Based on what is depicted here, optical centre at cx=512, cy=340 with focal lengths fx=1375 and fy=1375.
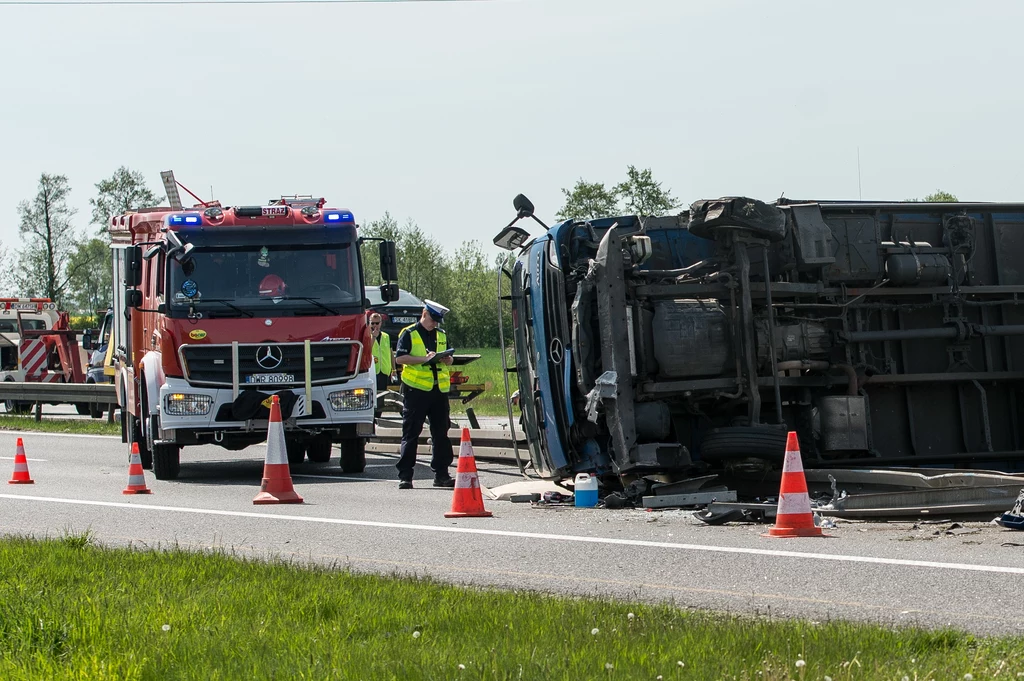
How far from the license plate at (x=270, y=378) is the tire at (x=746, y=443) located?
214 inches

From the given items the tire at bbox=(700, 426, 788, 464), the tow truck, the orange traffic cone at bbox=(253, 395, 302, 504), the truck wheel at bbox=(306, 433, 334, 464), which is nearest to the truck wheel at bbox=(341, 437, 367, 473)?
the truck wheel at bbox=(306, 433, 334, 464)

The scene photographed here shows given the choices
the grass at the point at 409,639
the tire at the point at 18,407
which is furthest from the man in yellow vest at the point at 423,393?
the tire at the point at 18,407

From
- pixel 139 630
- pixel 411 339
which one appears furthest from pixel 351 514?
pixel 139 630

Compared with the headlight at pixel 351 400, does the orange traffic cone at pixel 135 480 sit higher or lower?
lower

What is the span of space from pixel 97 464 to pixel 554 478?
7.77 m

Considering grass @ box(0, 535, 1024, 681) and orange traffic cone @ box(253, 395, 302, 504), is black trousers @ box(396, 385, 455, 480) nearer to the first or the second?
orange traffic cone @ box(253, 395, 302, 504)

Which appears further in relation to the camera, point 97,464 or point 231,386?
point 97,464

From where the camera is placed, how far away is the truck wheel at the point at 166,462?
1447 cm

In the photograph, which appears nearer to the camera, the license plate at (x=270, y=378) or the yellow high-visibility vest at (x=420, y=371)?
the yellow high-visibility vest at (x=420, y=371)

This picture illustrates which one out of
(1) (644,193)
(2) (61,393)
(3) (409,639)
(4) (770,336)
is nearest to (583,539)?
(4) (770,336)

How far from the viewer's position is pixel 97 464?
16906mm

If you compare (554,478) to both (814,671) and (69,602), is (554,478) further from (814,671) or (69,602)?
(814,671)

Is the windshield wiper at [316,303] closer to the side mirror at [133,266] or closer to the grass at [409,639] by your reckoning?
the side mirror at [133,266]

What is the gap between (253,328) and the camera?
1401cm
